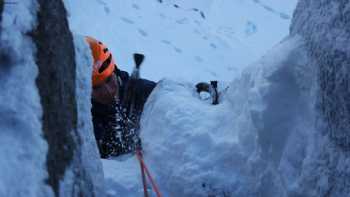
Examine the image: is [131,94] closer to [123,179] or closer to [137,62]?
[137,62]

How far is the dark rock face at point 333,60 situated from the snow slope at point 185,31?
4.92 m

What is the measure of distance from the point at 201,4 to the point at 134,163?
793cm

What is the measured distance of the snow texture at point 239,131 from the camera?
1.56m

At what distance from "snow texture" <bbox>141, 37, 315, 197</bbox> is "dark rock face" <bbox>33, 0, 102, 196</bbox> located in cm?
55

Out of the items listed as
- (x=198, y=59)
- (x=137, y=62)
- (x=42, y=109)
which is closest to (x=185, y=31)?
(x=198, y=59)

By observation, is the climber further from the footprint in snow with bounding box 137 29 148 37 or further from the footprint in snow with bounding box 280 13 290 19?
the footprint in snow with bounding box 280 13 290 19

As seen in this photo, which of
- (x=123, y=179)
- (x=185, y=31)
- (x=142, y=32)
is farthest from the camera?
(x=185, y=31)

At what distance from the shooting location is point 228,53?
26.2 feet

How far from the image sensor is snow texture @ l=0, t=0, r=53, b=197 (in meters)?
0.95

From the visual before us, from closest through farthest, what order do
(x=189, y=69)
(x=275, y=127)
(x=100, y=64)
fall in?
(x=275, y=127) < (x=100, y=64) < (x=189, y=69)

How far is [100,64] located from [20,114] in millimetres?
1372

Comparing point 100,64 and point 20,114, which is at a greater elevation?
point 20,114

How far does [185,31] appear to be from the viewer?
8453mm

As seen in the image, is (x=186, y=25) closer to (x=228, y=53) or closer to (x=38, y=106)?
(x=228, y=53)
